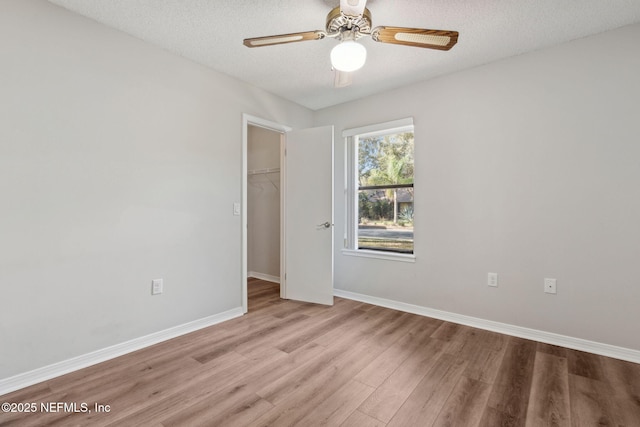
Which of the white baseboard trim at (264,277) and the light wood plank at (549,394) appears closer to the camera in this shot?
the light wood plank at (549,394)

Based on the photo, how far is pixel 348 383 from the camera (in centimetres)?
Answer: 189

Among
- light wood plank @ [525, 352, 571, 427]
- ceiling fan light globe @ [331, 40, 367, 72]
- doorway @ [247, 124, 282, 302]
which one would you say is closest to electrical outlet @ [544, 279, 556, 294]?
light wood plank @ [525, 352, 571, 427]

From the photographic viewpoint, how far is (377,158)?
366 centimetres

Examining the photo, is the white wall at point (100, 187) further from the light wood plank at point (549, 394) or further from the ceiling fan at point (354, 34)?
the light wood plank at point (549, 394)

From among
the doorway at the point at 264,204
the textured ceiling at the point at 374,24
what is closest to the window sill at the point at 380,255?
the doorway at the point at 264,204

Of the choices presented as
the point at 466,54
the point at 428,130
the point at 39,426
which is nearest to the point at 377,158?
the point at 428,130

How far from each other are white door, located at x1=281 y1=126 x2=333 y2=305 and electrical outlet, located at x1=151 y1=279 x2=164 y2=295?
5.03 feet

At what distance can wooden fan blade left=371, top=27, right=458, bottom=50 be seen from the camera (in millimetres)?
1673

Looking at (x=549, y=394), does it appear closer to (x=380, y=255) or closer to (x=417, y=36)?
(x=380, y=255)

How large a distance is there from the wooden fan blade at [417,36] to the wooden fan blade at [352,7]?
0.59 ft

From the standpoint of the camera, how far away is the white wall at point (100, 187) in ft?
6.06

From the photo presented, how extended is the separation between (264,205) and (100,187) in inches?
104

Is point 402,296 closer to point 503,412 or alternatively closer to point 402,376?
point 402,376

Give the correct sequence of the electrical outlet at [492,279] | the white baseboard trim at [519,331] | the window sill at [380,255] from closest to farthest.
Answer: the white baseboard trim at [519,331], the electrical outlet at [492,279], the window sill at [380,255]
